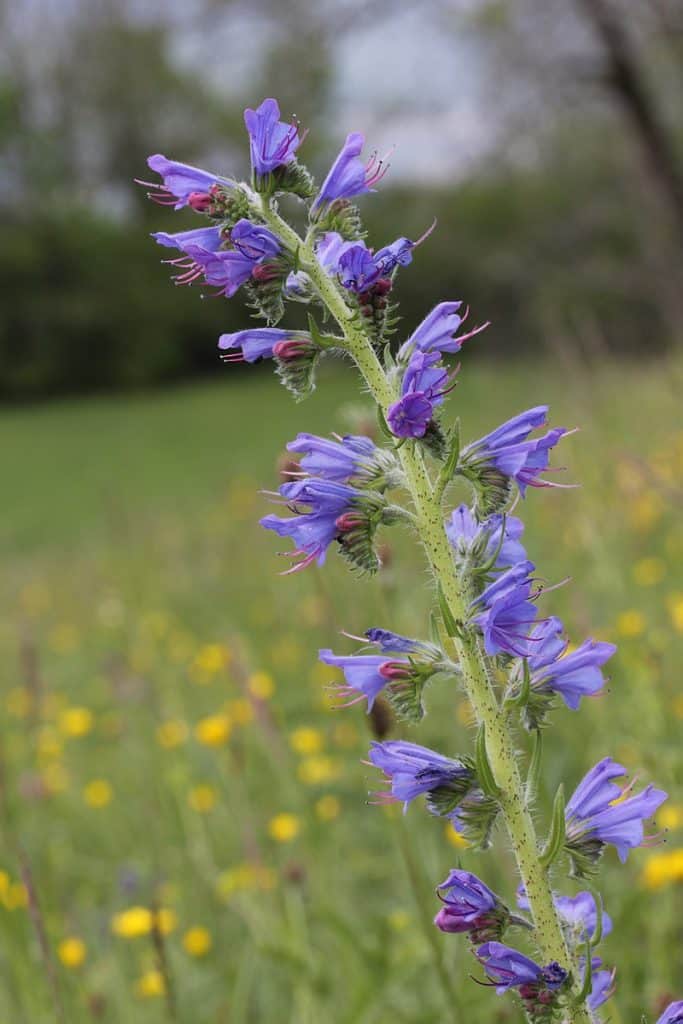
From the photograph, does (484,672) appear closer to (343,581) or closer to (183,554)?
(343,581)

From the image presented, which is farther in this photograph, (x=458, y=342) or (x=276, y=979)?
(x=276, y=979)

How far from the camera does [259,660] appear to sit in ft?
19.0

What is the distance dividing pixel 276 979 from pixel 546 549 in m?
3.83

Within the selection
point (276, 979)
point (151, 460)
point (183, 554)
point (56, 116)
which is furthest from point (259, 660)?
point (56, 116)

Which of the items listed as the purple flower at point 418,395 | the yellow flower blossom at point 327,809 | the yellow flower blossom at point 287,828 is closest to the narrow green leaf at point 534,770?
the purple flower at point 418,395

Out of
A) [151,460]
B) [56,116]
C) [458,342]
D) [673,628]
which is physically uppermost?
[56,116]

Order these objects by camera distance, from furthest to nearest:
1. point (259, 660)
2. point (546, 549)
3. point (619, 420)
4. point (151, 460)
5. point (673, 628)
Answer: point (151, 460), point (619, 420), point (546, 549), point (259, 660), point (673, 628)

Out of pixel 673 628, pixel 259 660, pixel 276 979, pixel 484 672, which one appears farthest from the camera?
pixel 259 660

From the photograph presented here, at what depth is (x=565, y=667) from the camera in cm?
163

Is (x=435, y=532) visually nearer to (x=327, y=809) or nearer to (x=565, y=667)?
(x=565, y=667)

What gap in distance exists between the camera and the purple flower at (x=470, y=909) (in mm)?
1497

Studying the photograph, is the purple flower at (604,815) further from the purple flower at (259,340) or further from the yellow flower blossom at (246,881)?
the yellow flower blossom at (246,881)

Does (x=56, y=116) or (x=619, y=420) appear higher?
(x=56, y=116)

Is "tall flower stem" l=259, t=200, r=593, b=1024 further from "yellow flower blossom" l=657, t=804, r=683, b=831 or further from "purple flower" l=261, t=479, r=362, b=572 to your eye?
"yellow flower blossom" l=657, t=804, r=683, b=831
